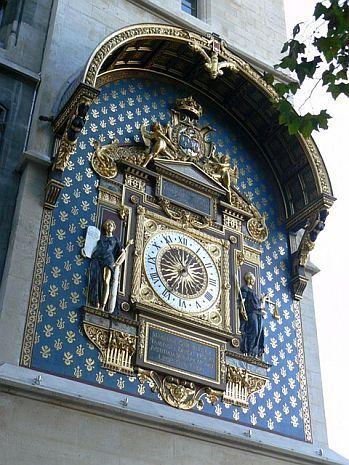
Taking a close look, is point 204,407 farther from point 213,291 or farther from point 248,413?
point 213,291

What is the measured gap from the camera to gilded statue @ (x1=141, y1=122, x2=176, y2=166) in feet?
43.3

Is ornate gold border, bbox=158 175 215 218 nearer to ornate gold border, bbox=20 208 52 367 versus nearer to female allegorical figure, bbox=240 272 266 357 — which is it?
female allegorical figure, bbox=240 272 266 357

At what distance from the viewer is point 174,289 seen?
1217cm

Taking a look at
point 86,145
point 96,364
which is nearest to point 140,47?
point 86,145

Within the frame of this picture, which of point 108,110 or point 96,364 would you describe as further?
point 108,110

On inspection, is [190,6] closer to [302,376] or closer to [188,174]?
[188,174]

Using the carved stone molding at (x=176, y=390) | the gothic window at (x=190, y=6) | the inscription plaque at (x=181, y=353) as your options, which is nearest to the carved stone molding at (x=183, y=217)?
the inscription plaque at (x=181, y=353)

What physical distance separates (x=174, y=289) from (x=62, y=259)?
6.18ft

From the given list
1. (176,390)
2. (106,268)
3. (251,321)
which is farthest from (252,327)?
(106,268)

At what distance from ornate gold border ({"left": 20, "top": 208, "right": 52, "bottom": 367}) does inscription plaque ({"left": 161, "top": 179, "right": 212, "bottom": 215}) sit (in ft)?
7.63

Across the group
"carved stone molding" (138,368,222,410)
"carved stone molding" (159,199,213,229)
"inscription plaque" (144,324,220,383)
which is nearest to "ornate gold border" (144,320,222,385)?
"inscription plaque" (144,324,220,383)

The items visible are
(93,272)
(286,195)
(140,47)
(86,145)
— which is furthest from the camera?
(286,195)

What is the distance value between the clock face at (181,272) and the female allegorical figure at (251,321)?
0.54 meters

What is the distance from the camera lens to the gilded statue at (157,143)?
1320cm
